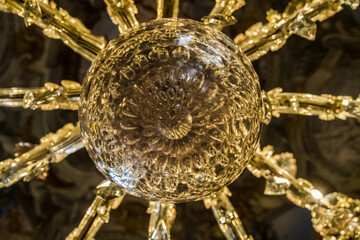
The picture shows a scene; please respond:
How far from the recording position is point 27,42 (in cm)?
155

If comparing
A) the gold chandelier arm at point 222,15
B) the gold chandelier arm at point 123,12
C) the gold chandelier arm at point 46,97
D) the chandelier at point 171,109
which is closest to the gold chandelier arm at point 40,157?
the gold chandelier arm at point 46,97

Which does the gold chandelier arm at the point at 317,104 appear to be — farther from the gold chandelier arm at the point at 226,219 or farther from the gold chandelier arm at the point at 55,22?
the gold chandelier arm at the point at 55,22

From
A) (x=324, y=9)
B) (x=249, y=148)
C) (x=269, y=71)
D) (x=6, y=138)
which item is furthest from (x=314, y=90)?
(x=6, y=138)

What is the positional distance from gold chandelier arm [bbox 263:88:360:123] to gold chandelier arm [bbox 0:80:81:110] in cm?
56

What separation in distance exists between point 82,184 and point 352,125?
1.15 m

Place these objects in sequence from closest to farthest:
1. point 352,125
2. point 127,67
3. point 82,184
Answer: point 127,67, point 352,125, point 82,184

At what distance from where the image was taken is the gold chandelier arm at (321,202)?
40.9 inches

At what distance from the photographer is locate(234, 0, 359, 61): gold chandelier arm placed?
103 cm

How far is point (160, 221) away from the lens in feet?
3.65

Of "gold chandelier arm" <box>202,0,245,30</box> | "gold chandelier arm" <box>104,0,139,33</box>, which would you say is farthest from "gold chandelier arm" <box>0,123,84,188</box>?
"gold chandelier arm" <box>202,0,245,30</box>

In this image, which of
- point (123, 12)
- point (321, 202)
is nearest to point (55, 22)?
point (123, 12)

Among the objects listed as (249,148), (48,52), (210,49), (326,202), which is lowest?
(326,202)

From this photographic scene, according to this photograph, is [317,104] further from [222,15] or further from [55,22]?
[55,22]

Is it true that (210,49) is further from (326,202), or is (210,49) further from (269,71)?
(269,71)
